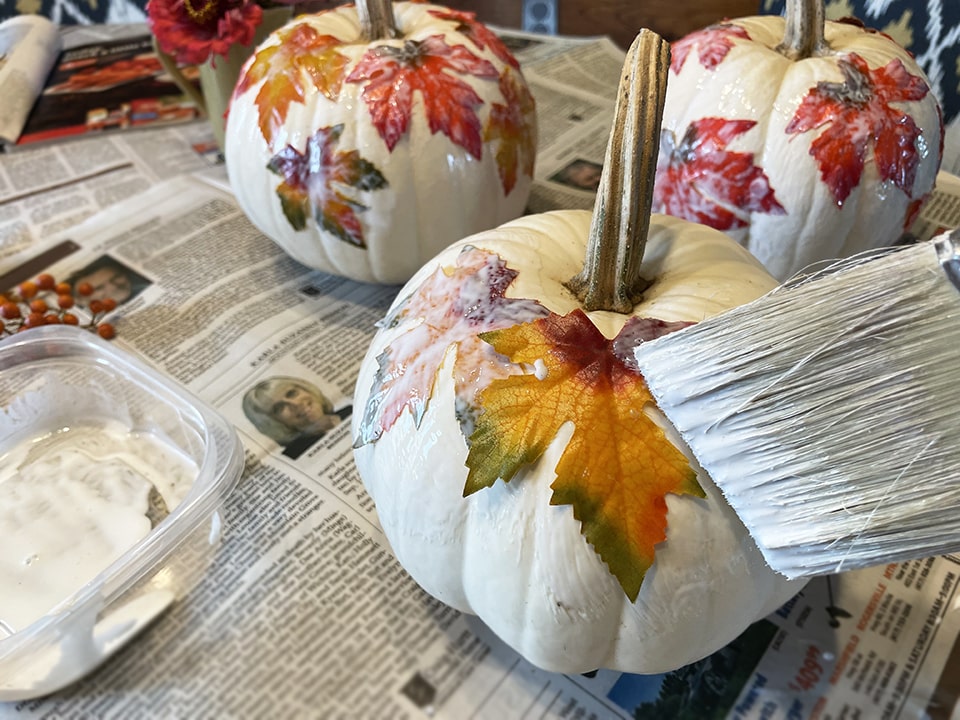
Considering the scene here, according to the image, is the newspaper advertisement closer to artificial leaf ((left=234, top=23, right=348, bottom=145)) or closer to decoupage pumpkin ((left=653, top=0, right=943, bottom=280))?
artificial leaf ((left=234, top=23, right=348, bottom=145))

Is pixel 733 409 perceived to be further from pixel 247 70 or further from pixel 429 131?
pixel 247 70

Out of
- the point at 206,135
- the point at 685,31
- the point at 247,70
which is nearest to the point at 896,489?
the point at 247,70

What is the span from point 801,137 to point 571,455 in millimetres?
434

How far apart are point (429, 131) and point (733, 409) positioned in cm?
44

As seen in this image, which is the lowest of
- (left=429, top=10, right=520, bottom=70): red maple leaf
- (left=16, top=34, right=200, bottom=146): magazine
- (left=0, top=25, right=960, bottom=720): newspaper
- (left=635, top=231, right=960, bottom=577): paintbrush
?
(left=0, top=25, right=960, bottom=720): newspaper

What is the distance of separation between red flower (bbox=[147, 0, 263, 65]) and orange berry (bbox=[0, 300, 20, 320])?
Answer: 1.13 feet

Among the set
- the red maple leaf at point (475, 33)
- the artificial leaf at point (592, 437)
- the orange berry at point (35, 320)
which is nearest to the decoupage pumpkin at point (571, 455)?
the artificial leaf at point (592, 437)

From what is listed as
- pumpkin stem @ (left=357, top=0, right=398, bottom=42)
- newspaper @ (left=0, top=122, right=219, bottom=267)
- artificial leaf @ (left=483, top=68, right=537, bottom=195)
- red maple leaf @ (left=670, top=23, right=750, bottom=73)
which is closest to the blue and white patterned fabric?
red maple leaf @ (left=670, top=23, right=750, bottom=73)

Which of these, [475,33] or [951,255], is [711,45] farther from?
[951,255]

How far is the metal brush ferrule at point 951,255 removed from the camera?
11.8 inches

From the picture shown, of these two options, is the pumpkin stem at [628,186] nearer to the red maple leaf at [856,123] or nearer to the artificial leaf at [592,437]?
the artificial leaf at [592,437]

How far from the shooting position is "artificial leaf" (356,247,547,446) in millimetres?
431

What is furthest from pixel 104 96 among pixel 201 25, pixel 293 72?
pixel 293 72

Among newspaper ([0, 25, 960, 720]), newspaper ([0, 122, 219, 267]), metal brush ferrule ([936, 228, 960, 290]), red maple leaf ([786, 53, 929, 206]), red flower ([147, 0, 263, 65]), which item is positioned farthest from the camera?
newspaper ([0, 122, 219, 267])
